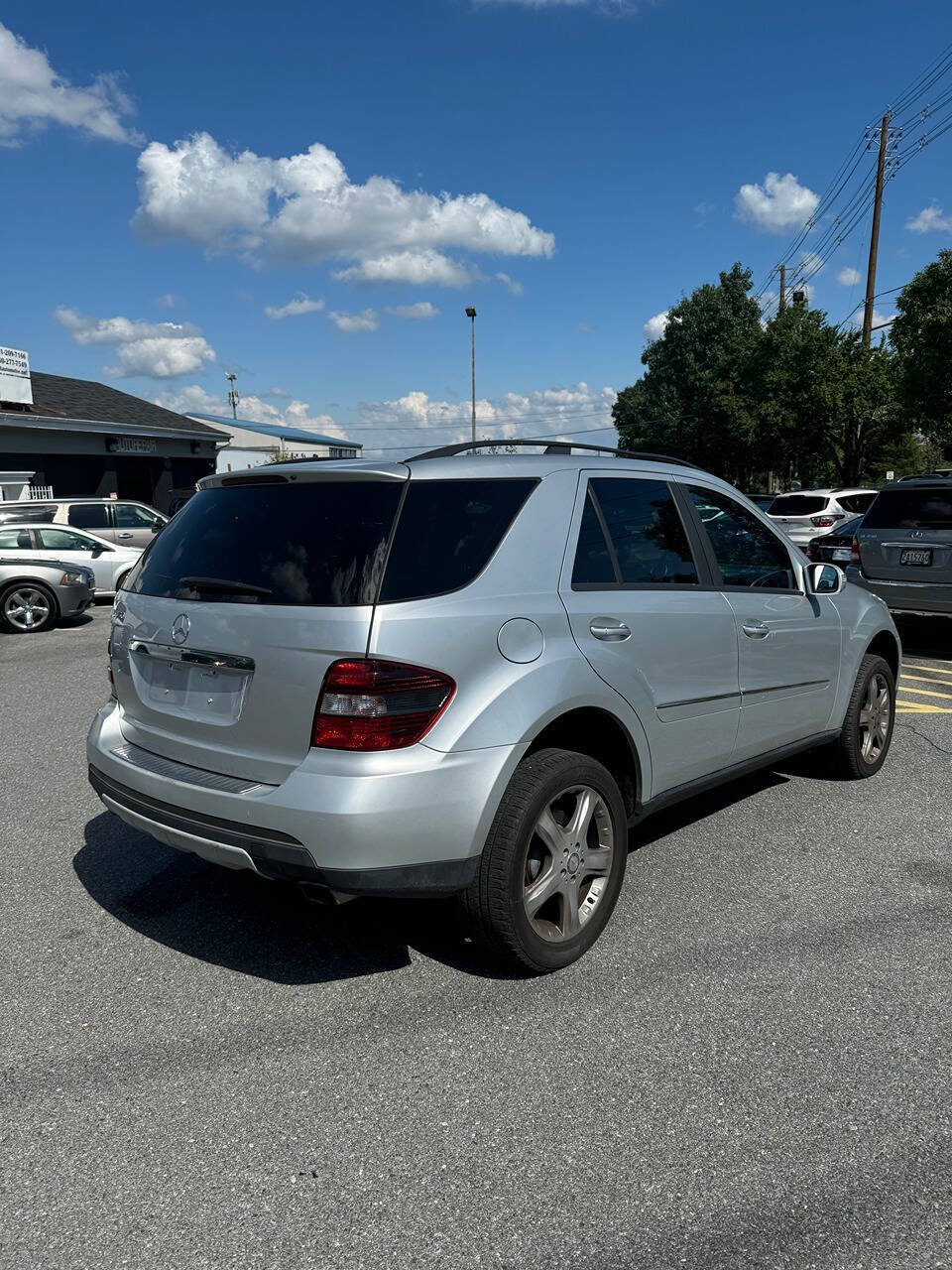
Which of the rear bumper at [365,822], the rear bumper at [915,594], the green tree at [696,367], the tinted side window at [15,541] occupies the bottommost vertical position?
the rear bumper at [365,822]

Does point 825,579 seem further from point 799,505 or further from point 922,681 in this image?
point 799,505

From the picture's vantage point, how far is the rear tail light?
2.69m

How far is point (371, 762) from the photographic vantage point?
2.69 meters

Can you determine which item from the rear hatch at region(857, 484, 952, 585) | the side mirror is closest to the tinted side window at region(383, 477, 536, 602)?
the side mirror

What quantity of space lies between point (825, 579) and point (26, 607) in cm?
1093

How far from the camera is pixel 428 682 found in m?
2.73

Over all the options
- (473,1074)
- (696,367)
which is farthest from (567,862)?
(696,367)

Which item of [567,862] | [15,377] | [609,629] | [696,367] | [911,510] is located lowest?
[567,862]

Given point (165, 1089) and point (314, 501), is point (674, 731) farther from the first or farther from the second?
point (165, 1089)

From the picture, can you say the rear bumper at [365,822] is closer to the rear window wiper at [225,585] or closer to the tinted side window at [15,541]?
the rear window wiper at [225,585]

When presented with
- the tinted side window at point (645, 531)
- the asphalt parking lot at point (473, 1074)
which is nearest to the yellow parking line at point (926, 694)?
the asphalt parking lot at point (473, 1074)

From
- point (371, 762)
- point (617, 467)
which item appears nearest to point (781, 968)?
point (371, 762)

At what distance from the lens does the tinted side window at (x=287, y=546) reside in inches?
110

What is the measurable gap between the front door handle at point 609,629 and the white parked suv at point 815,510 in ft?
53.0
